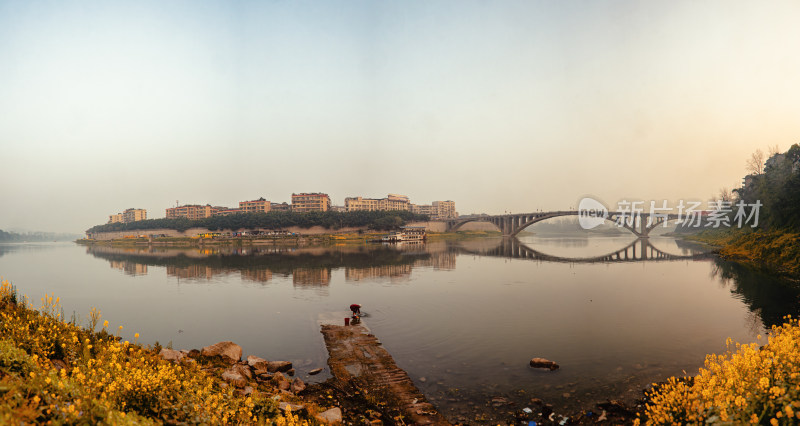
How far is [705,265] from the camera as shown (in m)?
60.4

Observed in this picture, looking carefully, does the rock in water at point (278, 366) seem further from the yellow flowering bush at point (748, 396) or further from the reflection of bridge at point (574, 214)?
the reflection of bridge at point (574, 214)

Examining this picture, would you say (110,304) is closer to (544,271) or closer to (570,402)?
(570,402)

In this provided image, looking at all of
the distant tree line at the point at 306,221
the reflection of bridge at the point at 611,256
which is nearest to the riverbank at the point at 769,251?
the reflection of bridge at the point at 611,256

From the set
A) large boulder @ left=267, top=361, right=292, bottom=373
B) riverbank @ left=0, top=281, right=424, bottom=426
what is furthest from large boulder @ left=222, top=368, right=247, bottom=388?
large boulder @ left=267, top=361, right=292, bottom=373

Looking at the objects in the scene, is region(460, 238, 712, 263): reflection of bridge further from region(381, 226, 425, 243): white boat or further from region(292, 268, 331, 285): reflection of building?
region(381, 226, 425, 243): white boat

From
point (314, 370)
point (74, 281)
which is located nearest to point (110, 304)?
point (74, 281)

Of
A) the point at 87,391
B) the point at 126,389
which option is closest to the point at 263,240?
the point at 126,389

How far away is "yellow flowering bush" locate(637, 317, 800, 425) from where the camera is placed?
22.2 feet

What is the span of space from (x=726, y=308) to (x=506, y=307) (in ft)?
56.9

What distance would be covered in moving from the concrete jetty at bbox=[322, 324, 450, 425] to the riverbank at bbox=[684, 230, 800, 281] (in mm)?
49966

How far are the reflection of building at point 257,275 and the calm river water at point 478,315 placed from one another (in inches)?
10.7

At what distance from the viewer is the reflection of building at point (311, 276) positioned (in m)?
45.6

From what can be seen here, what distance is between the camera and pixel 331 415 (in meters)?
12.3

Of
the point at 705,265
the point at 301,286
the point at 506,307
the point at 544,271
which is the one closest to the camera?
the point at 506,307
